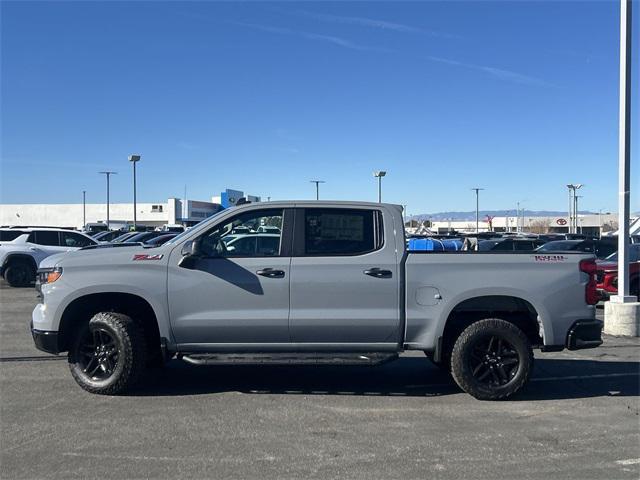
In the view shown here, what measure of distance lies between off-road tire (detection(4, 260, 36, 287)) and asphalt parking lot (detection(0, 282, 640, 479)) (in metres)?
11.5

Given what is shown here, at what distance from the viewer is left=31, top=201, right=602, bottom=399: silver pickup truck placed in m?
6.25

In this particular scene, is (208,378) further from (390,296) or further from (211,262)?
(390,296)

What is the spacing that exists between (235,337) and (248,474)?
196 cm

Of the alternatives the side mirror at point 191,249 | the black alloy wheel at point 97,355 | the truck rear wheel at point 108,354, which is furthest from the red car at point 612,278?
the black alloy wheel at point 97,355

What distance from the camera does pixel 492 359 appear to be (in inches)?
252

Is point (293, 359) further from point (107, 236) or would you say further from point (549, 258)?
point (107, 236)

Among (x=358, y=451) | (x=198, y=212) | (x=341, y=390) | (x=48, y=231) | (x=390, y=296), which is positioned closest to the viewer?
(x=358, y=451)

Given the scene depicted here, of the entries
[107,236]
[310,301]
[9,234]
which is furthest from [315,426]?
[107,236]

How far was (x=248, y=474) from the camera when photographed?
14.8ft

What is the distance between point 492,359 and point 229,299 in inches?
111

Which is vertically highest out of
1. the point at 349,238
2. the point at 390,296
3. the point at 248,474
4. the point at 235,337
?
the point at 349,238

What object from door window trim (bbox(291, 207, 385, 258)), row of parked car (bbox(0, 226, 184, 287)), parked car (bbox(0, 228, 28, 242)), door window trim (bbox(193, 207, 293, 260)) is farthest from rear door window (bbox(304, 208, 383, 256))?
parked car (bbox(0, 228, 28, 242))

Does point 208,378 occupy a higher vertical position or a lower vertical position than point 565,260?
lower

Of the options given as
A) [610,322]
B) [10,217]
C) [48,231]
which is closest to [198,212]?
[10,217]
